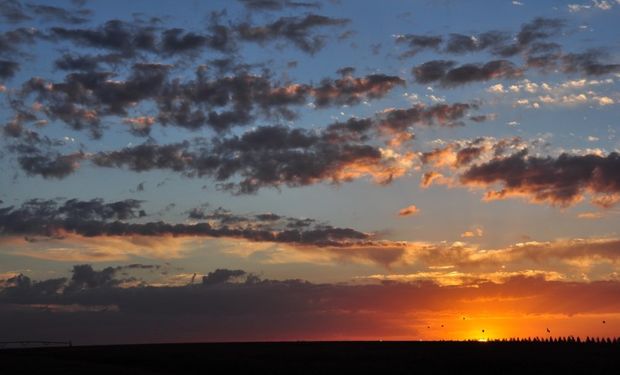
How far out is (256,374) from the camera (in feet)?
307

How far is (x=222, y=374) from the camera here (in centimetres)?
9656

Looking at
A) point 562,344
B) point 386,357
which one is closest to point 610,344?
point 562,344

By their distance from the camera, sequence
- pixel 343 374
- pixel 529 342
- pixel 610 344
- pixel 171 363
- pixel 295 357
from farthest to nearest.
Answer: pixel 529 342 < pixel 610 344 < pixel 295 357 < pixel 171 363 < pixel 343 374

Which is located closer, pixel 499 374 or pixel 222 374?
pixel 499 374

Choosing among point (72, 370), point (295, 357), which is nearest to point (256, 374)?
point (72, 370)

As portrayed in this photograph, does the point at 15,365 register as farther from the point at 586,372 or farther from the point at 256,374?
the point at 586,372

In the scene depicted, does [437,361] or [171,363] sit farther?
[171,363]

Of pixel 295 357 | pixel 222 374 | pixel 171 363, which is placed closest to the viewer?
pixel 222 374

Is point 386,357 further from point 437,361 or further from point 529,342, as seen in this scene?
point 529,342

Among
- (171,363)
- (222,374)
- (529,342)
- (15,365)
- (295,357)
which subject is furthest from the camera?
(529,342)

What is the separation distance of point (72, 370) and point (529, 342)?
3547 inches

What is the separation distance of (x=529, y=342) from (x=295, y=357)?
48.9 m

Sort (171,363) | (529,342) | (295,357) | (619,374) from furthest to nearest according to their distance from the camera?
(529,342) → (295,357) → (171,363) → (619,374)

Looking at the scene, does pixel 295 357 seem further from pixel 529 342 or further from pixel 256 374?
pixel 529 342
